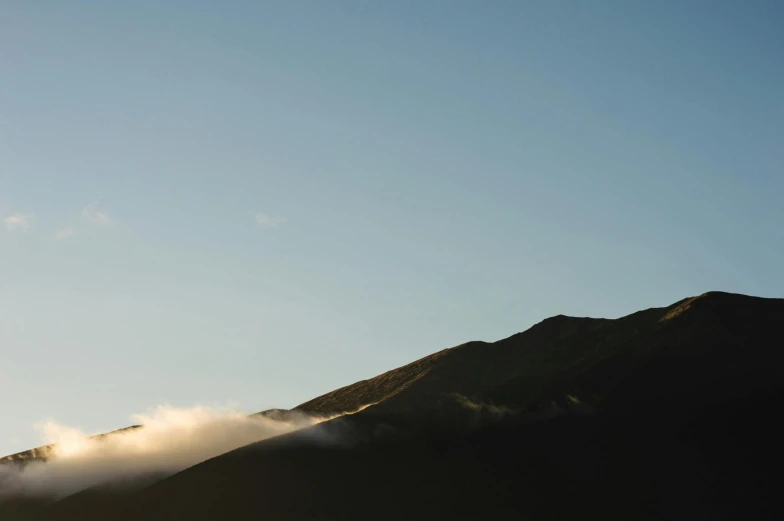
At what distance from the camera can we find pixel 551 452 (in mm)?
133750

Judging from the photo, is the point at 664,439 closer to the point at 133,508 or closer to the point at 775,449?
the point at 775,449

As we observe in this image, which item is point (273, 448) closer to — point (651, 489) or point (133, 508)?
A: point (133, 508)

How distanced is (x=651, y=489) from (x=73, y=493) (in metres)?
81.9

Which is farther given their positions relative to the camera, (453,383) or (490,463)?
(453,383)

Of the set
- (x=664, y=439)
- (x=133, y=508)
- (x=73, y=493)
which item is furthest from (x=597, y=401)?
(x=73, y=493)

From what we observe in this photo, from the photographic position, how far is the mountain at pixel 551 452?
12256 centimetres

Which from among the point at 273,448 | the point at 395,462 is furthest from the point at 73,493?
the point at 395,462

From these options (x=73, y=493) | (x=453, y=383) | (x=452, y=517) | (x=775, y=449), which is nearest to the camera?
(x=452, y=517)

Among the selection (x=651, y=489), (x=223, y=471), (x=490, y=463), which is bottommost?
(x=651, y=489)

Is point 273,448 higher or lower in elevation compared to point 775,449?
higher

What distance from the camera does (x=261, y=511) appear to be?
123500mm

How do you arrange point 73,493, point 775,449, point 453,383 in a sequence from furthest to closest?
point 453,383
point 73,493
point 775,449

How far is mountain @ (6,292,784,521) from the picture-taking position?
402ft

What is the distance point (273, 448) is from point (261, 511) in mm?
18705
